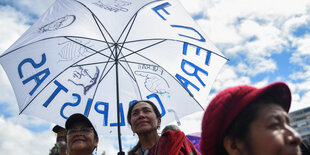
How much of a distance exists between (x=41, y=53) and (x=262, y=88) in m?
2.93

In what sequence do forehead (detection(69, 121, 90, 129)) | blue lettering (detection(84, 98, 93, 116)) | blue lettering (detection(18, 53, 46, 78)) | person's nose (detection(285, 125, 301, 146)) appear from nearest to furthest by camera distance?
person's nose (detection(285, 125, 301, 146)) → forehead (detection(69, 121, 90, 129)) → blue lettering (detection(18, 53, 46, 78)) → blue lettering (detection(84, 98, 93, 116))

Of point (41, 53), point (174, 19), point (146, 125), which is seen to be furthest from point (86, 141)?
point (174, 19)

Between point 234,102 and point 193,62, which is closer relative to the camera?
point 234,102

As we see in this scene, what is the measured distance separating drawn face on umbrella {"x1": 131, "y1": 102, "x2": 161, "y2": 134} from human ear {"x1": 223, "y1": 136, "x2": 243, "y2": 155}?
171 centimetres

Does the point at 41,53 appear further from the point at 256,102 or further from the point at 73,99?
the point at 256,102

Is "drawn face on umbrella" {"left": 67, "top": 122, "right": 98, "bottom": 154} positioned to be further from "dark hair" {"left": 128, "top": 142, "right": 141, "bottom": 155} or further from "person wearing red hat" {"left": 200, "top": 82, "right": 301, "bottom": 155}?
"person wearing red hat" {"left": 200, "top": 82, "right": 301, "bottom": 155}

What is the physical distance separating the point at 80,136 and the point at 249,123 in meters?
2.05

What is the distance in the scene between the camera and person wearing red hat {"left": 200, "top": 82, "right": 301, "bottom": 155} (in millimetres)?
1089

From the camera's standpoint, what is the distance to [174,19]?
3566 mm

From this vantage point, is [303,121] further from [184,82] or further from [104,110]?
[104,110]

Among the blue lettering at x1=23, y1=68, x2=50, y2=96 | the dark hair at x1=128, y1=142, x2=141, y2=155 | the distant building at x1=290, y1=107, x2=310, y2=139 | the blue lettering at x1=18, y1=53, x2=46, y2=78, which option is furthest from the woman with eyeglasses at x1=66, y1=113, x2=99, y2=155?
the distant building at x1=290, y1=107, x2=310, y2=139

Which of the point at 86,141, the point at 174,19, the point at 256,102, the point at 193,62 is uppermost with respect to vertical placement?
the point at 174,19

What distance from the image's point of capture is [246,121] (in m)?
1.19

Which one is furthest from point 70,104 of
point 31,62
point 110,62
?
point 110,62
